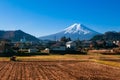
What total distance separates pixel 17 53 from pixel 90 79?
59430 millimetres

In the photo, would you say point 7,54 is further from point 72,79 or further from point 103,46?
point 103,46

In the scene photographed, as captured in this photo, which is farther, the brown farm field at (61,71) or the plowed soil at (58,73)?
the brown farm field at (61,71)

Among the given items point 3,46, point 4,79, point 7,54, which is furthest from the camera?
point 3,46

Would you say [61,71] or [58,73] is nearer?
[58,73]

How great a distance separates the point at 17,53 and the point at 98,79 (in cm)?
5944

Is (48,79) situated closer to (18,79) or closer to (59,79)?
(59,79)

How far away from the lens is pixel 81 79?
23938 millimetres

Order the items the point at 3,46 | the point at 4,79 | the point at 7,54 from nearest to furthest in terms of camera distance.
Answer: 1. the point at 4,79
2. the point at 7,54
3. the point at 3,46

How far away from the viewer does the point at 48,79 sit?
2333 cm

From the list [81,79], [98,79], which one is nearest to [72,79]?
[81,79]

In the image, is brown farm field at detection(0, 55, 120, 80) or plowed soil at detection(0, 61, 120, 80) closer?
plowed soil at detection(0, 61, 120, 80)

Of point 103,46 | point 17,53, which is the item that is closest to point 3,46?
point 17,53

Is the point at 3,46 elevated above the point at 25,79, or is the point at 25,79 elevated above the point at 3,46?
the point at 3,46

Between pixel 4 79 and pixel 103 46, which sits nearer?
pixel 4 79
